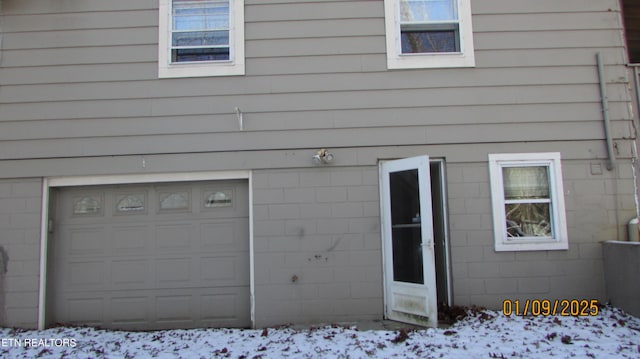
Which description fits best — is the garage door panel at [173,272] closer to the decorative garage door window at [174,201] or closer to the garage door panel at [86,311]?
the decorative garage door window at [174,201]

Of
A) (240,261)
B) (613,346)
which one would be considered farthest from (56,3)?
(613,346)

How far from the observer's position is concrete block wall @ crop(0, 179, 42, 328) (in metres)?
5.01

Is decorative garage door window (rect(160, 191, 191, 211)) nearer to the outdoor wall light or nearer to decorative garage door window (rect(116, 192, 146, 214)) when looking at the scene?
decorative garage door window (rect(116, 192, 146, 214))

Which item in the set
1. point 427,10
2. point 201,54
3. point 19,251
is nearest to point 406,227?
point 427,10

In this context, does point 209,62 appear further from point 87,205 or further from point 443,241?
point 443,241

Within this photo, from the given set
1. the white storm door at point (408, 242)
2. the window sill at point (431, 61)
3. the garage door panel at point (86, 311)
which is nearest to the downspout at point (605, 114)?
the window sill at point (431, 61)

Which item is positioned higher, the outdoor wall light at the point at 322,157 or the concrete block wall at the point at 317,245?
the outdoor wall light at the point at 322,157

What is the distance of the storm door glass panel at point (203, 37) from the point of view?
5.39 m

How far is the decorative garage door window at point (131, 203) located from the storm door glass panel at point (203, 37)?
5.72ft

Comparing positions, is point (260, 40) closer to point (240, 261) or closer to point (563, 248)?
point (240, 261)

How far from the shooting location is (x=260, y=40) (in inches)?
209

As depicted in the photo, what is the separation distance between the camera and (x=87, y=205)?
537 centimetres

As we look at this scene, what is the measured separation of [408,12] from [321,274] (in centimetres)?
338
